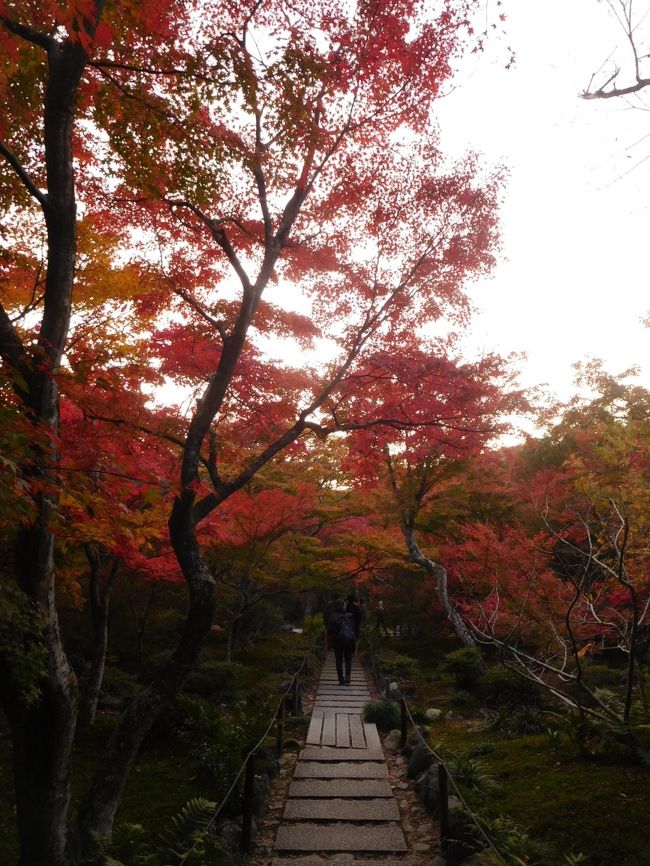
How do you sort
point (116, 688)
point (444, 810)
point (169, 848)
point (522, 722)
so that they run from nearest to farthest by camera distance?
point (169, 848), point (444, 810), point (522, 722), point (116, 688)

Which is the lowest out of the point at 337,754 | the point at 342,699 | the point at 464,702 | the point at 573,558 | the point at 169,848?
the point at 464,702

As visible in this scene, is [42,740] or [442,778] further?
[442,778]

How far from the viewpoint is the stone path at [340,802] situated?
17.0 feet

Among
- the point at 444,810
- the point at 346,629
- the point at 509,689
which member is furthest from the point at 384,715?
the point at 444,810

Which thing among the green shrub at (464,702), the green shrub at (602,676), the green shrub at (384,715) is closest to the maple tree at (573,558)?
the green shrub at (602,676)

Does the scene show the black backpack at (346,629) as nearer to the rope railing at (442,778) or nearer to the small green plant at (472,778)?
the rope railing at (442,778)

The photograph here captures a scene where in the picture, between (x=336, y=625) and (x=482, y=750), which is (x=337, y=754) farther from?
(x=336, y=625)

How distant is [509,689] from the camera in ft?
35.5

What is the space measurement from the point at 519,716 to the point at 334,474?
1086 centimetres

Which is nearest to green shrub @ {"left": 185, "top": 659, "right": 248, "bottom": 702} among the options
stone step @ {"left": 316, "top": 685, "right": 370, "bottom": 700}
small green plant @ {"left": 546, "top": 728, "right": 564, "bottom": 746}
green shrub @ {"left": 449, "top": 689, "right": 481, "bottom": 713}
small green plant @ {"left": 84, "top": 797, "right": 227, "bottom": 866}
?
stone step @ {"left": 316, "top": 685, "right": 370, "bottom": 700}

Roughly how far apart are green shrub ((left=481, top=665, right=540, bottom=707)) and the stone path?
9.98ft

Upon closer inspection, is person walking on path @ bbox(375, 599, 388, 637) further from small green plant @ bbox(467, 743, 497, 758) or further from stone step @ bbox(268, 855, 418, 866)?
stone step @ bbox(268, 855, 418, 866)

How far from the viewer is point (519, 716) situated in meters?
9.49

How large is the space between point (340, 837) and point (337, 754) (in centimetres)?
271
